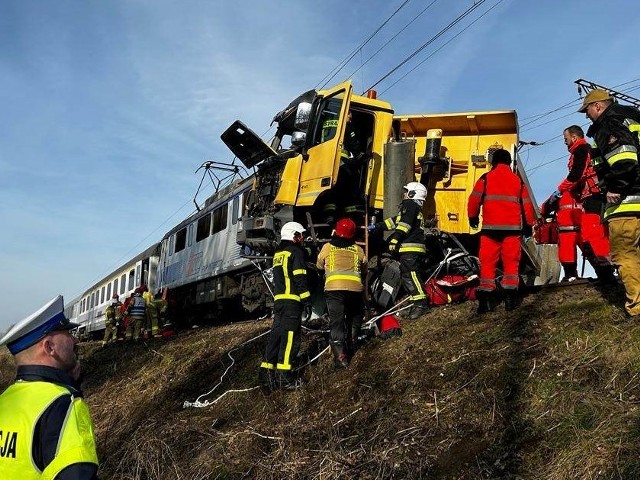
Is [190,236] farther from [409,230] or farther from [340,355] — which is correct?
[340,355]

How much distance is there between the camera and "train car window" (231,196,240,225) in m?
12.4

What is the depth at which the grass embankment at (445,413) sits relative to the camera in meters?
3.31

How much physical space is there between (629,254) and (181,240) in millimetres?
14146

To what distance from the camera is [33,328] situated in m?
2.18

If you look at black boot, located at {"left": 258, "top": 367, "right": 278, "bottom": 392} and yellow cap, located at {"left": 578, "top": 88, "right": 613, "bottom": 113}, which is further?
black boot, located at {"left": 258, "top": 367, "right": 278, "bottom": 392}

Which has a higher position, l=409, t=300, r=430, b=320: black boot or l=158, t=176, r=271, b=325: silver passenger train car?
l=158, t=176, r=271, b=325: silver passenger train car

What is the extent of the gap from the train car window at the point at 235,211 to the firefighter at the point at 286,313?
20.5 ft

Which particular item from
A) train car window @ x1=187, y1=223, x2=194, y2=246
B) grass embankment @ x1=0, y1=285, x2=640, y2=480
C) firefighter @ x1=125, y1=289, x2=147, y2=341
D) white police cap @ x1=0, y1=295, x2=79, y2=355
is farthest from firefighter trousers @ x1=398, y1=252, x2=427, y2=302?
train car window @ x1=187, y1=223, x2=194, y2=246

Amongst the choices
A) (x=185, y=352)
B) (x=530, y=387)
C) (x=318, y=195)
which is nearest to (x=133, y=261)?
(x=185, y=352)

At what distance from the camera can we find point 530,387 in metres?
3.87

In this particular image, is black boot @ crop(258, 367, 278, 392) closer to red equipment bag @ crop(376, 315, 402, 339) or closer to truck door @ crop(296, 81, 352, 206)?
red equipment bag @ crop(376, 315, 402, 339)

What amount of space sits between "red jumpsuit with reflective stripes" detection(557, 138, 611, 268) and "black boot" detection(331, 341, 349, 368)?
2.68 metres

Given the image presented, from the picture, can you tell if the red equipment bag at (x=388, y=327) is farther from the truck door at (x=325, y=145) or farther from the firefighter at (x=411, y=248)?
the truck door at (x=325, y=145)

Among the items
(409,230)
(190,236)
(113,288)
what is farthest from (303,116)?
(113,288)
